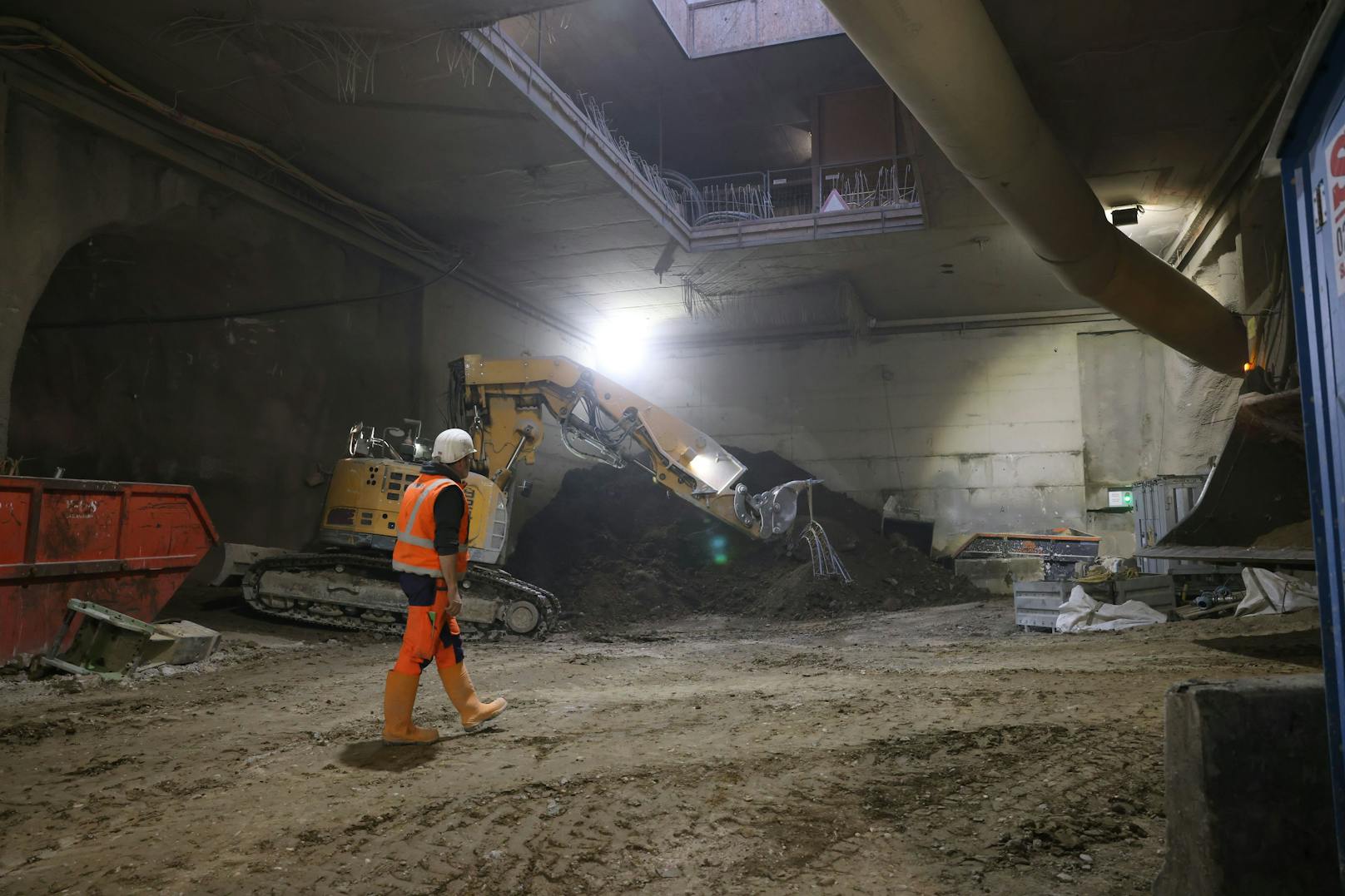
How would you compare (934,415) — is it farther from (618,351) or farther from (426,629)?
(426,629)

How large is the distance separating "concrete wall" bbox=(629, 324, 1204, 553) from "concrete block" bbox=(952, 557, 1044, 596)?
3.62 ft

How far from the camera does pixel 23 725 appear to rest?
4.93 metres

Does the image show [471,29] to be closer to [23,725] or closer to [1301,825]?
[23,725]

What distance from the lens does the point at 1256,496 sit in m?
6.88

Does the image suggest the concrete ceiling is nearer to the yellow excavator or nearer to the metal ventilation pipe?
the metal ventilation pipe

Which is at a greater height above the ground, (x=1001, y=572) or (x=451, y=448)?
(x=451, y=448)

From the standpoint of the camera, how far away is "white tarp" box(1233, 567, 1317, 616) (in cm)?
775

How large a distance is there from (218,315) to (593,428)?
184 inches

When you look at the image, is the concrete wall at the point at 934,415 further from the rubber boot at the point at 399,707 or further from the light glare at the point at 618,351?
the rubber boot at the point at 399,707

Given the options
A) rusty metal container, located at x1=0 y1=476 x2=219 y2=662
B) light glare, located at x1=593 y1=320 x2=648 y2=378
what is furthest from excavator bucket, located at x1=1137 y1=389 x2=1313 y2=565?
light glare, located at x1=593 y1=320 x2=648 y2=378

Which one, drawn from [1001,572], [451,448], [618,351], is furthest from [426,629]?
[618,351]

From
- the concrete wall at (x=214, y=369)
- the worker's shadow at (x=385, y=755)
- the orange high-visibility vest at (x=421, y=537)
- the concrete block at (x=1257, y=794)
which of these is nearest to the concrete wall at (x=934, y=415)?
the concrete wall at (x=214, y=369)

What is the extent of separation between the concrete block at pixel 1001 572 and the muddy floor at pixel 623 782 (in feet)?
23.5

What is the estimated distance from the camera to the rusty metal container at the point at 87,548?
6305mm
